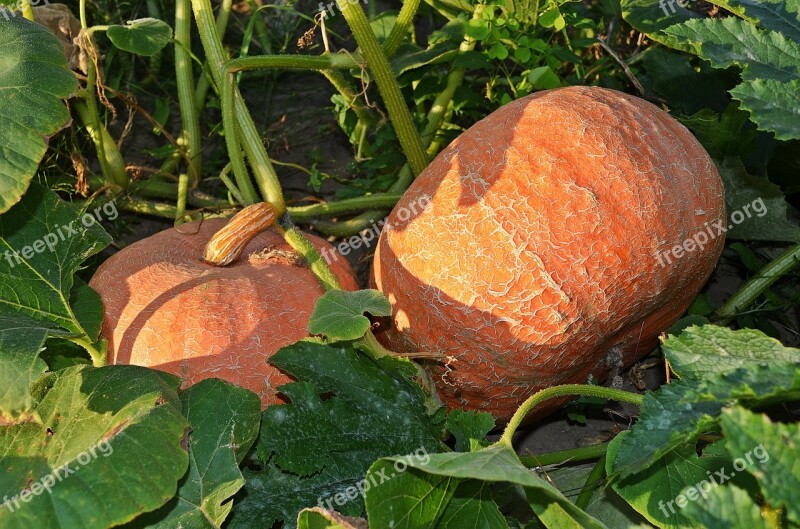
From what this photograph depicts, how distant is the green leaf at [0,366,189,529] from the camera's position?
1.44 metres

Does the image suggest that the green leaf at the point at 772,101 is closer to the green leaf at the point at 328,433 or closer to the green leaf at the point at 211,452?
the green leaf at the point at 328,433

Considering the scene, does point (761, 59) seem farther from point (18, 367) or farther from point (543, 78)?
point (18, 367)

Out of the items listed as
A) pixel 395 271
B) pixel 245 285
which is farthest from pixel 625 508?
pixel 245 285

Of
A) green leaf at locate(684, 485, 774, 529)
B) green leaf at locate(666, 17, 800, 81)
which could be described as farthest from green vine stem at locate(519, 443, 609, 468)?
green leaf at locate(666, 17, 800, 81)

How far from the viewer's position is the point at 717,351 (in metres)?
1.54

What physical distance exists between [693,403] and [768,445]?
0.17 meters

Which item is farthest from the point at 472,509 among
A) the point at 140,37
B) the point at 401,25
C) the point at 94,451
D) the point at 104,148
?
the point at 104,148

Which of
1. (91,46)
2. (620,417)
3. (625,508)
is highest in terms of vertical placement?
(91,46)

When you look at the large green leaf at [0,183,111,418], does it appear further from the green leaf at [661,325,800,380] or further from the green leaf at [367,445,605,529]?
the green leaf at [661,325,800,380]

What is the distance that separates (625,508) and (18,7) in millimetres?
2069

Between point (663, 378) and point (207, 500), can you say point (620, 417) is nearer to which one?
point (663, 378)

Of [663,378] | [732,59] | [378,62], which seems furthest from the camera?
[663,378]

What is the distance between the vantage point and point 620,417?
2361 millimetres

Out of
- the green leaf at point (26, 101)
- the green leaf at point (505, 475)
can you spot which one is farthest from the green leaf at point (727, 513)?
the green leaf at point (26, 101)
